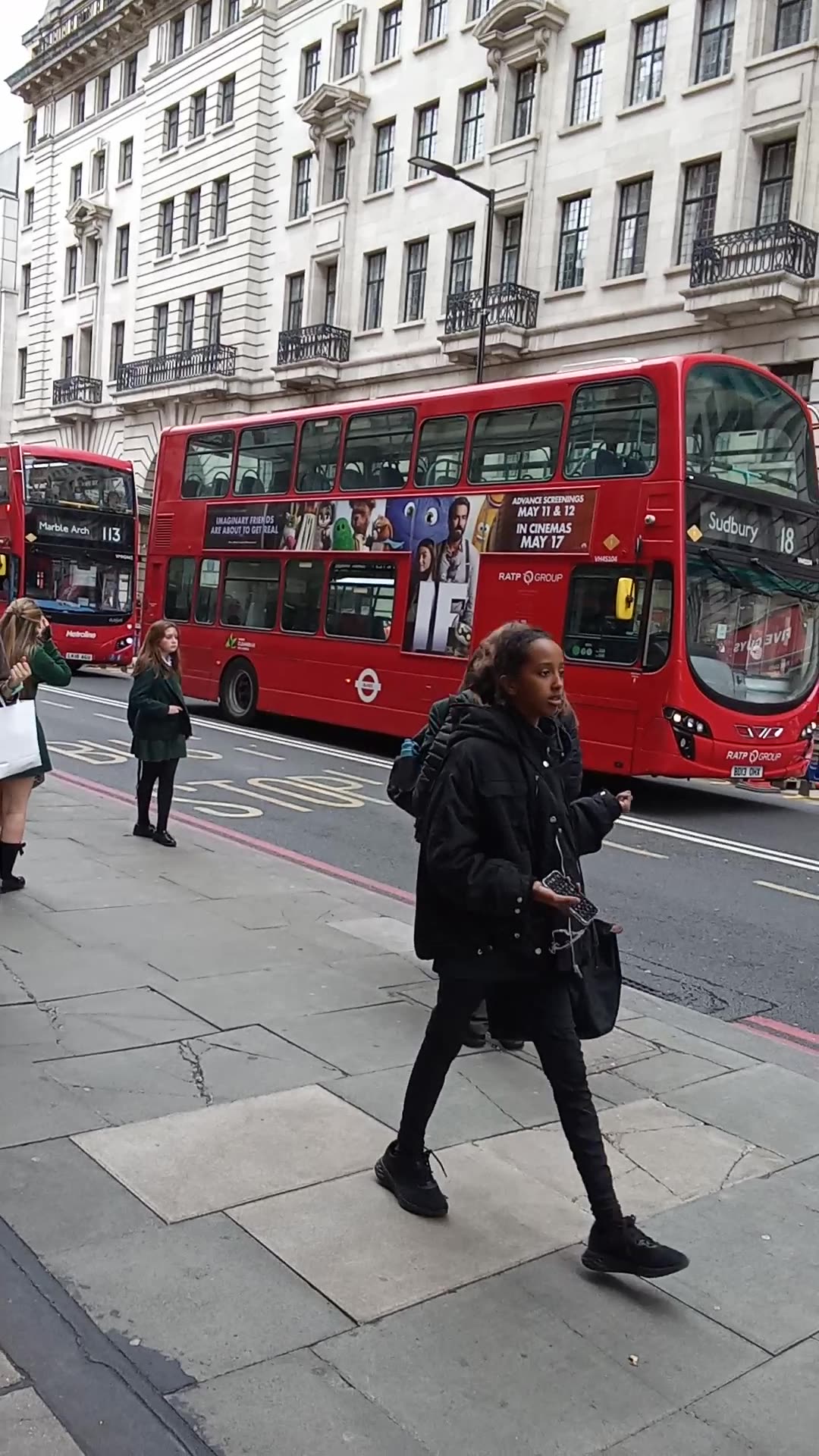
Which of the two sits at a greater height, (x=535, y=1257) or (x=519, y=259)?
(x=519, y=259)

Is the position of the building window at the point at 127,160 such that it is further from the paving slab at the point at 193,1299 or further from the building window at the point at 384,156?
the paving slab at the point at 193,1299

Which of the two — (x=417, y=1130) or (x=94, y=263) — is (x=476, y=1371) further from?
(x=94, y=263)

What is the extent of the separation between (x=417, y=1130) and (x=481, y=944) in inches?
26.1

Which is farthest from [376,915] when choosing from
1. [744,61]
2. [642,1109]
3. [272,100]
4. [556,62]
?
[272,100]

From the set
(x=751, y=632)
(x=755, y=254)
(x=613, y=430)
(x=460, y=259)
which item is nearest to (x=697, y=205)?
(x=755, y=254)

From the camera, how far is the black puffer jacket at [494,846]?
3203 millimetres

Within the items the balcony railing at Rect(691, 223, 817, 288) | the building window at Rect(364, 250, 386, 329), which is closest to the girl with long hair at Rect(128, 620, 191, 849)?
the balcony railing at Rect(691, 223, 817, 288)

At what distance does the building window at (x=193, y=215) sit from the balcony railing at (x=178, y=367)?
12.1 feet

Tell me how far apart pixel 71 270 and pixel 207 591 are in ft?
108

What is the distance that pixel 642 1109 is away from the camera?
4.51m

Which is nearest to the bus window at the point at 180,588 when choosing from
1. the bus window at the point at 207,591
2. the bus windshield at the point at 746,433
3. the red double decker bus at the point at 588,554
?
the bus window at the point at 207,591

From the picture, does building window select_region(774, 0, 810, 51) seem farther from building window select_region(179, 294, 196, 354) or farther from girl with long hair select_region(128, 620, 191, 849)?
building window select_region(179, 294, 196, 354)

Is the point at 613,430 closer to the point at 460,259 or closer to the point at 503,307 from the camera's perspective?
the point at 503,307

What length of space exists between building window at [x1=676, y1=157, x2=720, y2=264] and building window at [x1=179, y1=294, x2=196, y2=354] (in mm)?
18590
